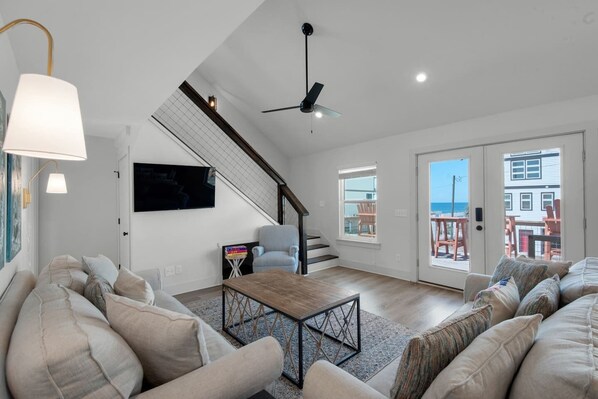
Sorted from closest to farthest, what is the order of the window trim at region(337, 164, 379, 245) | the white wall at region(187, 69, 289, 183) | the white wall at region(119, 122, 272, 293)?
1. the white wall at region(119, 122, 272, 293)
2. the window trim at region(337, 164, 379, 245)
3. the white wall at region(187, 69, 289, 183)

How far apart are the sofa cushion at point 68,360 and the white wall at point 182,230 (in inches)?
105

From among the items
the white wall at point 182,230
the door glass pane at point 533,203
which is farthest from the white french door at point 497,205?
the white wall at point 182,230

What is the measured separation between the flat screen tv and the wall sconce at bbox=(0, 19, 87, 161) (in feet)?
9.48

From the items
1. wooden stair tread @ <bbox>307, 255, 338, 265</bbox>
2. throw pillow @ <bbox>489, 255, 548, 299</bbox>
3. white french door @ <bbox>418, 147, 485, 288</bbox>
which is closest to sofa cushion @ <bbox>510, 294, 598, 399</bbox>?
throw pillow @ <bbox>489, 255, 548, 299</bbox>

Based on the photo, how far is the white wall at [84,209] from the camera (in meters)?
4.00

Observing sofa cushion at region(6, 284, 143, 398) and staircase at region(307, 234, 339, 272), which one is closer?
sofa cushion at region(6, 284, 143, 398)

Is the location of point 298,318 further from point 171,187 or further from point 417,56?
point 417,56

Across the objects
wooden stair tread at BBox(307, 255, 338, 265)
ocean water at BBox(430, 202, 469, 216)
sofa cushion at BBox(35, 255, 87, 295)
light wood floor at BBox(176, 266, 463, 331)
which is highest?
ocean water at BBox(430, 202, 469, 216)

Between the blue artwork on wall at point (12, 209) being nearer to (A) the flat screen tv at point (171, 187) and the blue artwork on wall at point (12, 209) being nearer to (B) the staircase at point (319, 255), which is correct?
(A) the flat screen tv at point (171, 187)

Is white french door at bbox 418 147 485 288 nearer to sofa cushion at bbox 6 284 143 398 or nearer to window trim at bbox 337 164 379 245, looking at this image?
window trim at bbox 337 164 379 245

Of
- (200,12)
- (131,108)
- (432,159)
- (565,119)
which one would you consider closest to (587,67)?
(565,119)

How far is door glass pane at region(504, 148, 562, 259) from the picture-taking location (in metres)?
3.20

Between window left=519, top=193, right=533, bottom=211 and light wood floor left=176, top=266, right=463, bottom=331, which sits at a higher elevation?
window left=519, top=193, right=533, bottom=211

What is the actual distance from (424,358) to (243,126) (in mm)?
5684
